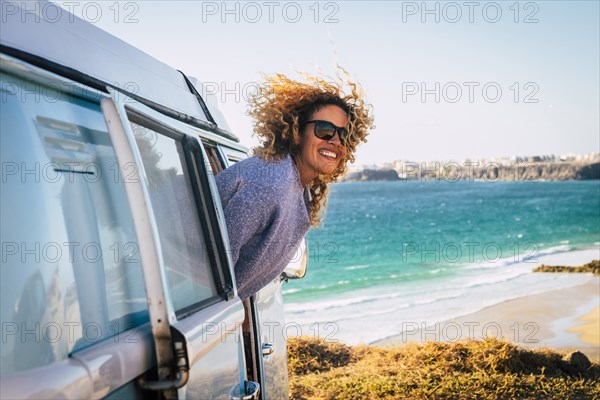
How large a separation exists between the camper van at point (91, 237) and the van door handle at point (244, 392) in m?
0.12

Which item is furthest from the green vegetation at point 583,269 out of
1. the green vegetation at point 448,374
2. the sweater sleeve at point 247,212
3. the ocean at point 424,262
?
the sweater sleeve at point 247,212

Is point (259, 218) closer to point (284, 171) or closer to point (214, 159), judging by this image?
point (284, 171)

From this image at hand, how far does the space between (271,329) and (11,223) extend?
2.83m

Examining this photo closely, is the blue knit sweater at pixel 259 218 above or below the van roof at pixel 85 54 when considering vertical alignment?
below

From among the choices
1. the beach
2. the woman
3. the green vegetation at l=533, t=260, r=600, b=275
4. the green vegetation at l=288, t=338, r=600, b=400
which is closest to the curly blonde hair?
the woman

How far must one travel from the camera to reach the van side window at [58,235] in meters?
1.49

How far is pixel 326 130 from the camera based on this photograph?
135 inches

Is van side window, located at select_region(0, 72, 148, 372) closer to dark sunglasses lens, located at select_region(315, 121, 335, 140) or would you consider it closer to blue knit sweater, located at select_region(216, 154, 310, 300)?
blue knit sweater, located at select_region(216, 154, 310, 300)

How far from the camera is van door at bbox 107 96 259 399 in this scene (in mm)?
1875

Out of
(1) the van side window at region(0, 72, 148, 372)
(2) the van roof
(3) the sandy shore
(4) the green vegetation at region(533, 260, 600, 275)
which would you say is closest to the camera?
(1) the van side window at region(0, 72, 148, 372)

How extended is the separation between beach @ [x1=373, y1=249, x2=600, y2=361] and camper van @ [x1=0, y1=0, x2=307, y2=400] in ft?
31.7

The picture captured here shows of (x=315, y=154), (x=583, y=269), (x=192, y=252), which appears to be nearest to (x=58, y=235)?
(x=192, y=252)

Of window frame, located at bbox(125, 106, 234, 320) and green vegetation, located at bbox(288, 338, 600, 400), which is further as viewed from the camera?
green vegetation, located at bbox(288, 338, 600, 400)

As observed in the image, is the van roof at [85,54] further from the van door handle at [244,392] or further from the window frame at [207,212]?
the van door handle at [244,392]
